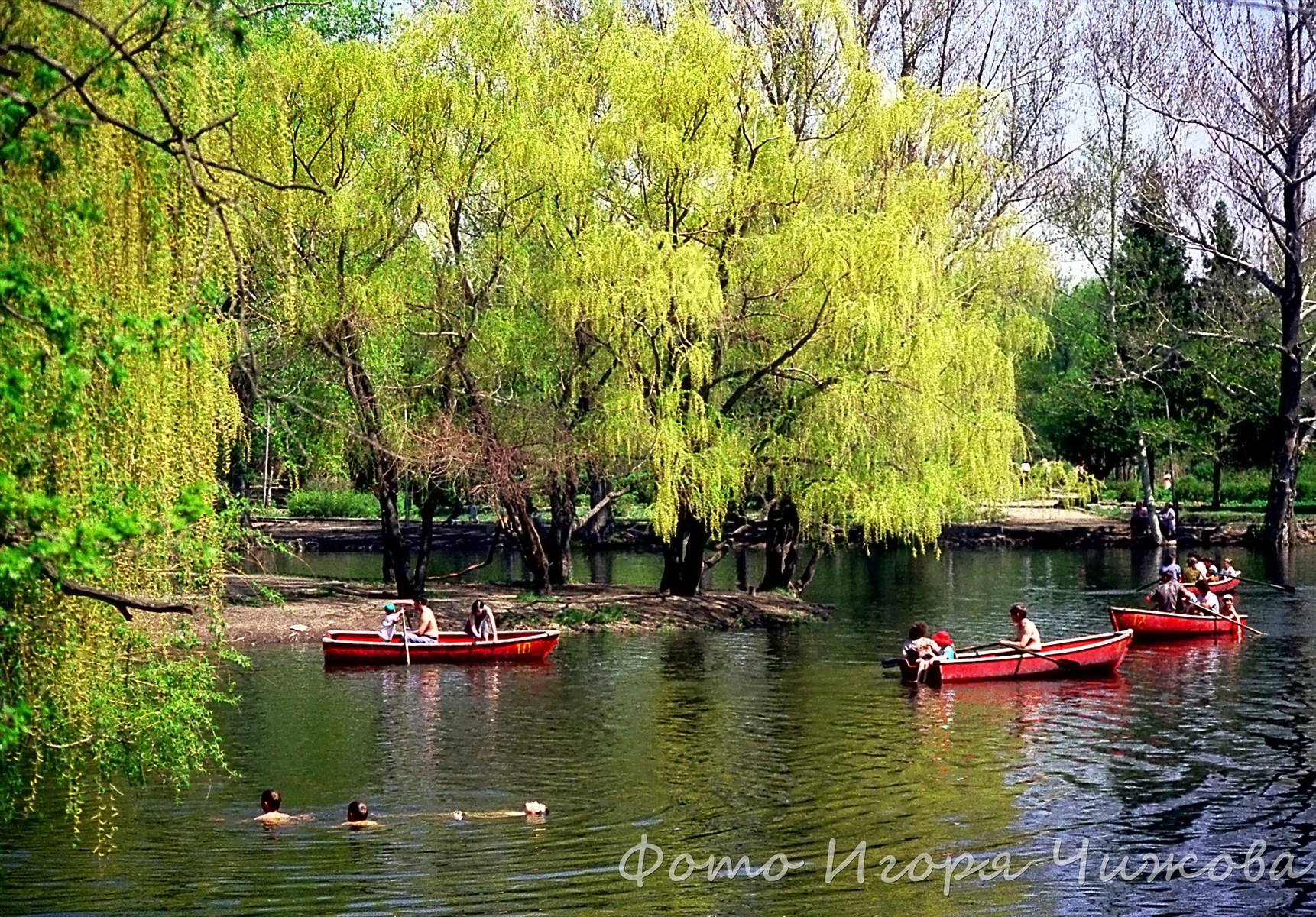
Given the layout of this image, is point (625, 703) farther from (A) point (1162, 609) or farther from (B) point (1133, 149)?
(B) point (1133, 149)

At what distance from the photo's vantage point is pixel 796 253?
35.7m

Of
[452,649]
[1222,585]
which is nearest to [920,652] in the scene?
[452,649]

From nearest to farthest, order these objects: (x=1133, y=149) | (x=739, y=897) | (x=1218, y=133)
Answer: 1. (x=739, y=897)
2. (x=1218, y=133)
3. (x=1133, y=149)

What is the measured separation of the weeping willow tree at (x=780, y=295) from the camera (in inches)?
1393

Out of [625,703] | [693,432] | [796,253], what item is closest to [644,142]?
[796,253]

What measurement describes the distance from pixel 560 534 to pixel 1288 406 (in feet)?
91.5

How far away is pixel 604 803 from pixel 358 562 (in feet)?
124

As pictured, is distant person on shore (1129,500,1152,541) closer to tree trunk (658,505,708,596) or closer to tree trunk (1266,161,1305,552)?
tree trunk (1266,161,1305,552)

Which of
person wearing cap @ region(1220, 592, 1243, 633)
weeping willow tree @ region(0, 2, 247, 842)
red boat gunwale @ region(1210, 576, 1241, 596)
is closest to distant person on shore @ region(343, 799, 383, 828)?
weeping willow tree @ region(0, 2, 247, 842)

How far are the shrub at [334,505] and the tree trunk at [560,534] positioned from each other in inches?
1159

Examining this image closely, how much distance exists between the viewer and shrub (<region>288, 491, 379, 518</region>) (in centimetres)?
7106

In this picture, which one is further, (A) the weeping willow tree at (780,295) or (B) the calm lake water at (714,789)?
(A) the weeping willow tree at (780,295)

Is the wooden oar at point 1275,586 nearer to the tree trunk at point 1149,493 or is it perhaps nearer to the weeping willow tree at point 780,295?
the weeping willow tree at point 780,295

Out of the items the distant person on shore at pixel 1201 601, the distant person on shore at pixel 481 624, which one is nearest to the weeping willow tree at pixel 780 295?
the distant person on shore at pixel 1201 601
